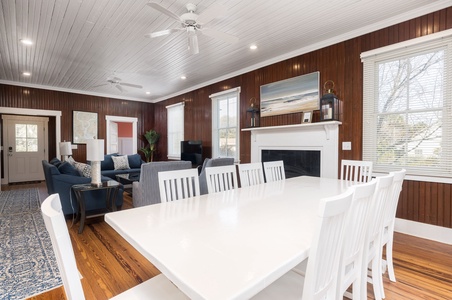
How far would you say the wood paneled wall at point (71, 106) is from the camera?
19.3 ft

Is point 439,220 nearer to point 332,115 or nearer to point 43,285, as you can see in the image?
point 332,115

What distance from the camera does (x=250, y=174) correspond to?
2514 millimetres

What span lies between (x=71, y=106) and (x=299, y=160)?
6.58 meters

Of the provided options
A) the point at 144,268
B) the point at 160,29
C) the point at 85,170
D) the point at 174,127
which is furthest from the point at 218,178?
the point at 174,127

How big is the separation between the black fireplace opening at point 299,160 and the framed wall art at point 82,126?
5.55 meters

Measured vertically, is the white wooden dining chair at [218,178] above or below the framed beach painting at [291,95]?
below

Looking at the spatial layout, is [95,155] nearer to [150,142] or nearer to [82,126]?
[82,126]

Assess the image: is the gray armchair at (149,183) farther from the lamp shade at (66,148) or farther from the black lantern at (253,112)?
the lamp shade at (66,148)

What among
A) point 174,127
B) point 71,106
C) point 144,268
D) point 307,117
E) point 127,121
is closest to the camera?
point 144,268

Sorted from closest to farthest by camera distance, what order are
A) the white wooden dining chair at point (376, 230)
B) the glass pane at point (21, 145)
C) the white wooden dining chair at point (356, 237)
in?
1. the white wooden dining chair at point (356, 237)
2. the white wooden dining chair at point (376, 230)
3. the glass pane at point (21, 145)

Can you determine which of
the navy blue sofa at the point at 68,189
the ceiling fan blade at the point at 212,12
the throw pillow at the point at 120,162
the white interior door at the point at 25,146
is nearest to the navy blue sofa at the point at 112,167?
the throw pillow at the point at 120,162

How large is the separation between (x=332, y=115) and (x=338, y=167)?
82 centimetres

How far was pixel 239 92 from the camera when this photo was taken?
506cm

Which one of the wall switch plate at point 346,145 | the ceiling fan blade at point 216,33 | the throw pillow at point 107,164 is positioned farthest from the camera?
the throw pillow at point 107,164
